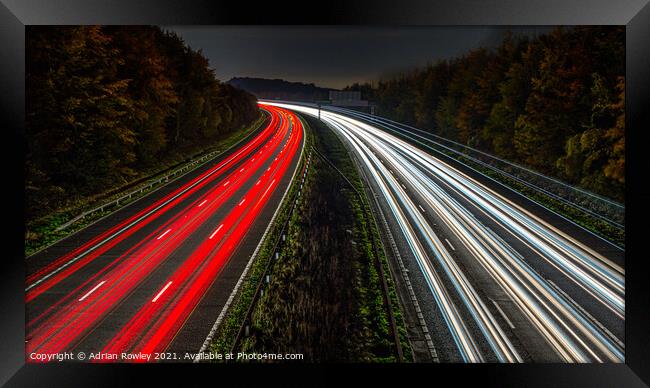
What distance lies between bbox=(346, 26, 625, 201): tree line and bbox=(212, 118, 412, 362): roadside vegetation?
9.29 ft

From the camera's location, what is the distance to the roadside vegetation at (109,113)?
10.6 m

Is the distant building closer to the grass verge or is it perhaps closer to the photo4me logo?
the grass verge

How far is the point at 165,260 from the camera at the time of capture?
9.84m

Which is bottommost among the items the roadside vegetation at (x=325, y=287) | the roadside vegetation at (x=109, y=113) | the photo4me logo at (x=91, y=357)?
the photo4me logo at (x=91, y=357)

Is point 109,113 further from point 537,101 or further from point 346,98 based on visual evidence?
point 537,101

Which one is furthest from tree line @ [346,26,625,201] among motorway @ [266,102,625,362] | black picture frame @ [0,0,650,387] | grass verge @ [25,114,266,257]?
grass verge @ [25,114,266,257]
